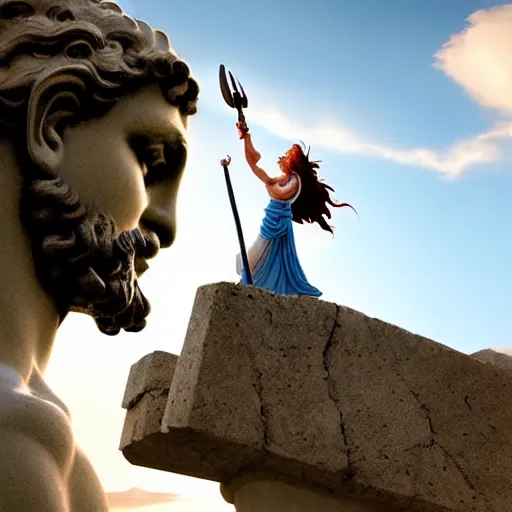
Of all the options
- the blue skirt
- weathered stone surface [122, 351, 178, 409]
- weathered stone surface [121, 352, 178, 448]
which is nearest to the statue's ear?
weathered stone surface [121, 352, 178, 448]

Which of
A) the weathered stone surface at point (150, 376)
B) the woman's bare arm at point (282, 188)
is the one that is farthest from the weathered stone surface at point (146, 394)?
the woman's bare arm at point (282, 188)

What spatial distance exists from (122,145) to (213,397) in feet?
3.39

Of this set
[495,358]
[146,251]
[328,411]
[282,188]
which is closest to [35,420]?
[146,251]

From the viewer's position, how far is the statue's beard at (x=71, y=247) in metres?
1.11

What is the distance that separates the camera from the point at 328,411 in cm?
226

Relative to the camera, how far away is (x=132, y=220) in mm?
1197

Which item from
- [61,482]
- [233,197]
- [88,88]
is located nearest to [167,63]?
[88,88]

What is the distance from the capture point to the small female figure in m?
4.68

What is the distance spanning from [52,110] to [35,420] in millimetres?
453

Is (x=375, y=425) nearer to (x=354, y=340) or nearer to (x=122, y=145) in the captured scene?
(x=354, y=340)

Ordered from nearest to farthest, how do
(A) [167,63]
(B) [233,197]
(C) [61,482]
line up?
(C) [61,482], (A) [167,63], (B) [233,197]

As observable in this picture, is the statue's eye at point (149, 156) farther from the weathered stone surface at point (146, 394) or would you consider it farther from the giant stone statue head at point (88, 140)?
the weathered stone surface at point (146, 394)

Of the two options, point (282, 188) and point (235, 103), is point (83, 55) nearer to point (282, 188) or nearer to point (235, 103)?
point (235, 103)

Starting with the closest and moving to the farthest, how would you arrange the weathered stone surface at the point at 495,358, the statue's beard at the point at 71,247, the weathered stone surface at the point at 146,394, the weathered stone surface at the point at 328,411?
the statue's beard at the point at 71,247, the weathered stone surface at the point at 328,411, the weathered stone surface at the point at 146,394, the weathered stone surface at the point at 495,358
